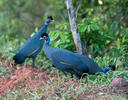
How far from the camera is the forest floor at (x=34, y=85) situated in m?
4.96

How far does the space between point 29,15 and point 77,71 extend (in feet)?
22.8

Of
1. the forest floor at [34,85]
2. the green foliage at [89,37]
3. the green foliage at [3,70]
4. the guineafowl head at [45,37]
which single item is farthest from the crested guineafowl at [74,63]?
the green foliage at [3,70]

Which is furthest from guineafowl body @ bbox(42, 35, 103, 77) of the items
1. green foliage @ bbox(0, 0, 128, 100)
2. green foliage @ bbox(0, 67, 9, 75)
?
green foliage @ bbox(0, 67, 9, 75)

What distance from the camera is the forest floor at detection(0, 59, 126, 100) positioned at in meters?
4.96

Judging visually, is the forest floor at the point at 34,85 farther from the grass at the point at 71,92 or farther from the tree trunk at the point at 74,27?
the tree trunk at the point at 74,27

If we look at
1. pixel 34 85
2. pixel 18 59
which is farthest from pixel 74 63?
pixel 18 59

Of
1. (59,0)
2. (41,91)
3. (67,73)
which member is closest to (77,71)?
(67,73)

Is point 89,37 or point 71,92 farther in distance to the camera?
point 89,37

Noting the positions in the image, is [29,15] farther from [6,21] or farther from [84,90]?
[84,90]

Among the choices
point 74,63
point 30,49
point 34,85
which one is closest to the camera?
point 34,85

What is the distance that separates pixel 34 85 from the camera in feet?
18.9

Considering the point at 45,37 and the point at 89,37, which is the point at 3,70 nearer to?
the point at 45,37

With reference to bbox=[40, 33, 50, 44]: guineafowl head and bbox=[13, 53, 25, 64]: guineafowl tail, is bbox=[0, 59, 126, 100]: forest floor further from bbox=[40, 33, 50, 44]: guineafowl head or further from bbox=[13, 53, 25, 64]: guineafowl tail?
bbox=[40, 33, 50, 44]: guineafowl head

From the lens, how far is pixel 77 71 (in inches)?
241
